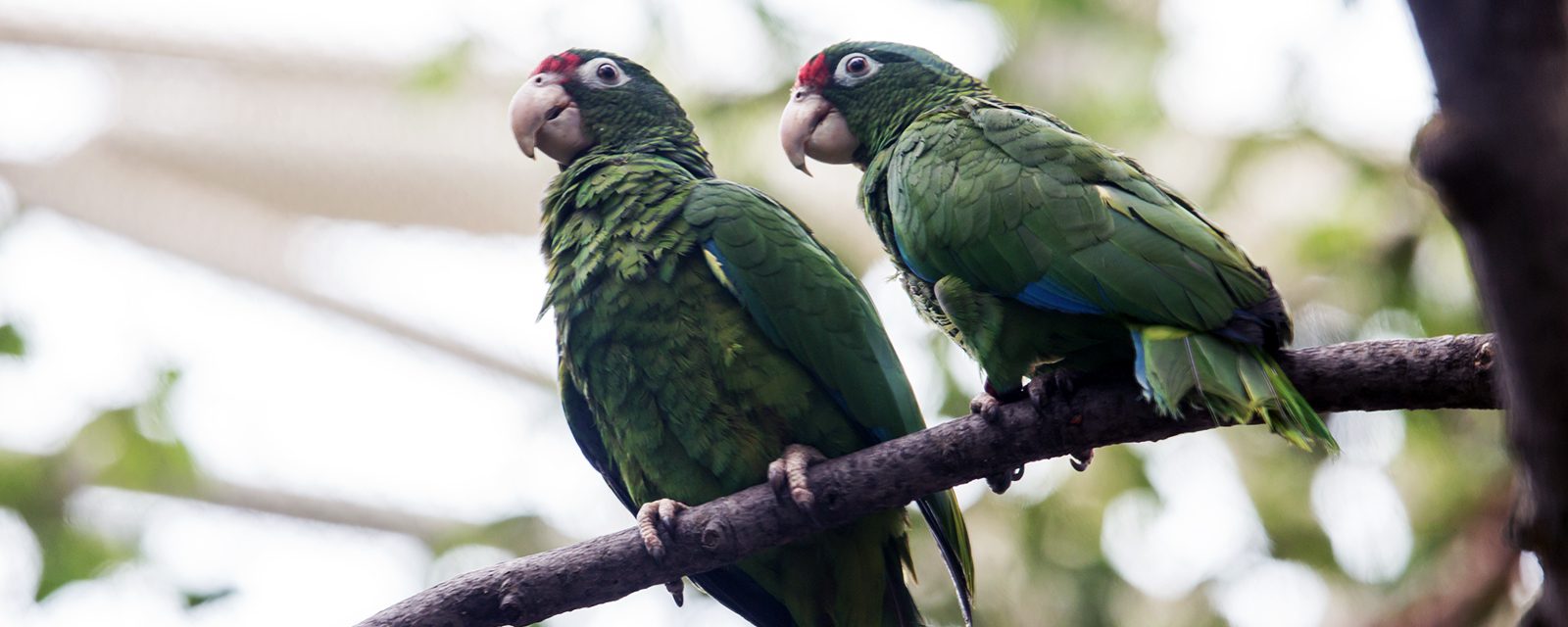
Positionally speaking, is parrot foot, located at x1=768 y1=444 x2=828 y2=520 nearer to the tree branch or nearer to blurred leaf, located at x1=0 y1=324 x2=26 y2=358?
the tree branch

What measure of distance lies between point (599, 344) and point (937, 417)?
299 centimetres

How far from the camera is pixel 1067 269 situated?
2816mm

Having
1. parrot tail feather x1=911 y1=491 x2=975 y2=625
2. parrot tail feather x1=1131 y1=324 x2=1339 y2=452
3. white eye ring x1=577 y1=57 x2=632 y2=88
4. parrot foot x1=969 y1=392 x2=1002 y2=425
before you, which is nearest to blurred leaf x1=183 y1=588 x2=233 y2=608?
white eye ring x1=577 y1=57 x2=632 y2=88

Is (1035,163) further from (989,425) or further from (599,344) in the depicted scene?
(599,344)

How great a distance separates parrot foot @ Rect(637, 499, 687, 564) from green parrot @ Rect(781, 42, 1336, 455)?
0.80 meters

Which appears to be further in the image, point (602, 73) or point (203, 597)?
point (203, 597)

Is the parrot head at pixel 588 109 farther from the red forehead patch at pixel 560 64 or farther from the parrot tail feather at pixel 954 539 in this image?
the parrot tail feather at pixel 954 539

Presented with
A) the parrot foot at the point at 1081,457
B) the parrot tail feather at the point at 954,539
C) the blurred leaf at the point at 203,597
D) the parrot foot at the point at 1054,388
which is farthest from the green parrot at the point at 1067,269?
the blurred leaf at the point at 203,597

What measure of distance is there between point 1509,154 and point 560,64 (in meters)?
3.37

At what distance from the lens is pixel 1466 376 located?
236 centimetres

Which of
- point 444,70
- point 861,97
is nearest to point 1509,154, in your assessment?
point 861,97

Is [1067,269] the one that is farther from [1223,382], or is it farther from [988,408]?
[1223,382]

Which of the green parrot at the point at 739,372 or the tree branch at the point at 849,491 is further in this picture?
the green parrot at the point at 739,372

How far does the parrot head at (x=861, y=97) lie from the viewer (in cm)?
368
